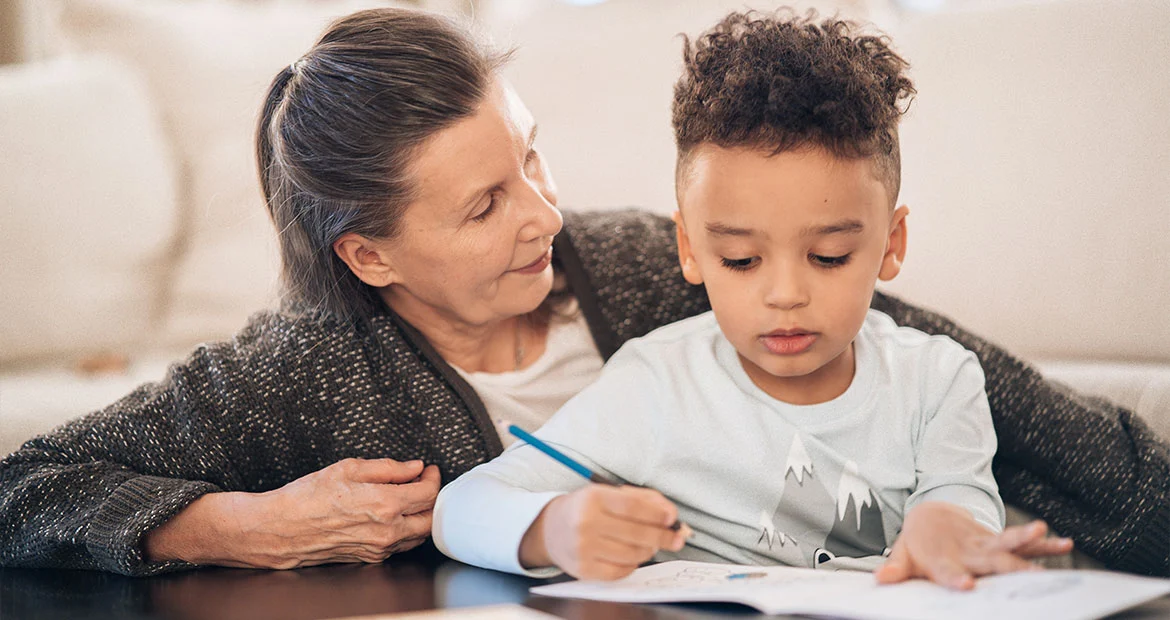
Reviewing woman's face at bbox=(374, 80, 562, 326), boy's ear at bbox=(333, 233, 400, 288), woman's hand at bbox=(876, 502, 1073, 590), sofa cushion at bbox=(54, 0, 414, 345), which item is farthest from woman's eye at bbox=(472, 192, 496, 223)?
sofa cushion at bbox=(54, 0, 414, 345)

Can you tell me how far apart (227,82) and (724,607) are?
5.39 ft

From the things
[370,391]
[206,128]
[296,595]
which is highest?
[206,128]

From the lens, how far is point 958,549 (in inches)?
31.2

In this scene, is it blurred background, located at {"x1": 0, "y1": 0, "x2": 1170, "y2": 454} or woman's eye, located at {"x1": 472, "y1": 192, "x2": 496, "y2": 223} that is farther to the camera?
blurred background, located at {"x1": 0, "y1": 0, "x2": 1170, "y2": 454}

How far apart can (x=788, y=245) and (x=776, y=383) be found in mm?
185

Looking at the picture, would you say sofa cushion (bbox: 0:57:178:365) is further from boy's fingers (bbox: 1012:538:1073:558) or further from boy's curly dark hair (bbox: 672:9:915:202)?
boy's fingers (bbox: 1012:538:1073:558)

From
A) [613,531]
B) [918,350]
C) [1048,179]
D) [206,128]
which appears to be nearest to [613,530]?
[613,531]

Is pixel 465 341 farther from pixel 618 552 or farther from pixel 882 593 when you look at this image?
pixel 882 593

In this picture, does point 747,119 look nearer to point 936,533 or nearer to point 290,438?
point 936,533

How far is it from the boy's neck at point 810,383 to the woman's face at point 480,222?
0.30 m

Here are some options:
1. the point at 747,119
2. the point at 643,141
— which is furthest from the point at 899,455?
the point at 643,141

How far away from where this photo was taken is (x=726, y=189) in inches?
36.8

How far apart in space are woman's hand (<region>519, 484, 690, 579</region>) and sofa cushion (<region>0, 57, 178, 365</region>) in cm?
138

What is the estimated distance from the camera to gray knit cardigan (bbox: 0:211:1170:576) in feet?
3.63
